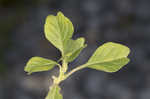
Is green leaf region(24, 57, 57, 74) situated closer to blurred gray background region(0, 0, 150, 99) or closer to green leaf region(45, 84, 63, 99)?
green leaf region(45, 84, 63, 99)

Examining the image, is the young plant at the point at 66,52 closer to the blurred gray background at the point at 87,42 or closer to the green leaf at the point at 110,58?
the green leaf at the point at 110,58

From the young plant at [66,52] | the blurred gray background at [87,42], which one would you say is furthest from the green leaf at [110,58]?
the blurred gray background at [87,42]

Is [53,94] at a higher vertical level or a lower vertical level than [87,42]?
higher

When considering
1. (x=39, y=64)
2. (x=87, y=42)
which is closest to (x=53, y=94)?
(x=39, y=64)

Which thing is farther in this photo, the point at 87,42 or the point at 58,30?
the point at 87,42

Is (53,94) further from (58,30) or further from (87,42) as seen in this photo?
(87,42)

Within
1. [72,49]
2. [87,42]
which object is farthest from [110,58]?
[87,42]

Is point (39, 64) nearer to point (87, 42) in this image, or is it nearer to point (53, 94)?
point (53, 94)
